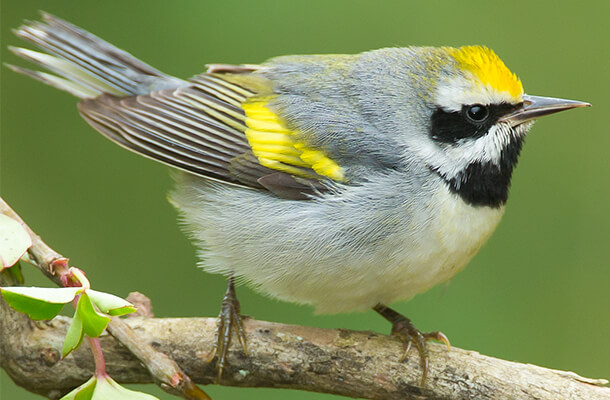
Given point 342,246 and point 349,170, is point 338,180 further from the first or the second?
point 342,246

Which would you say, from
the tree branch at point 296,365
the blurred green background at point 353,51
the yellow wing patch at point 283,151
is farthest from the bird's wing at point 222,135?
the blurred green background at point 353,51

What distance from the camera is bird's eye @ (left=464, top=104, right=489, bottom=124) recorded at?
11.0 feet

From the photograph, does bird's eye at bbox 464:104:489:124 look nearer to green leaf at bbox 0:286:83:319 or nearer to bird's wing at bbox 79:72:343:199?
bird's wing at bbox 79:72:343:199

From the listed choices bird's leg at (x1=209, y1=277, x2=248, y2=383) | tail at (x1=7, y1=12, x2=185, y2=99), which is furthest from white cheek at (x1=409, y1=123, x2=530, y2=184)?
tail at (x1=7, y1=12, x2=185, y2=99)

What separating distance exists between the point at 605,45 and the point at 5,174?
166 inches

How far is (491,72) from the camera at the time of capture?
3.32 m

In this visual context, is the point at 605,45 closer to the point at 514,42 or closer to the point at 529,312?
the point at 514,42

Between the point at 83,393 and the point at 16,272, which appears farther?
the point at 16,272

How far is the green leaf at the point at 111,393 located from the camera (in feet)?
6.90

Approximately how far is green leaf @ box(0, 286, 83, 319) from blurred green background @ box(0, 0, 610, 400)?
2.95 metres

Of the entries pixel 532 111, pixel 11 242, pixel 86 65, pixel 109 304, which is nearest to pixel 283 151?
pixel 532 111

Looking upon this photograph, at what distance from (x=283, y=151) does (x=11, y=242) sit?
147 cm

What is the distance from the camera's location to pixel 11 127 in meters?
5.59

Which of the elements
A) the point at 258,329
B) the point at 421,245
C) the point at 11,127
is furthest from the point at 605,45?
the point at 11,127
